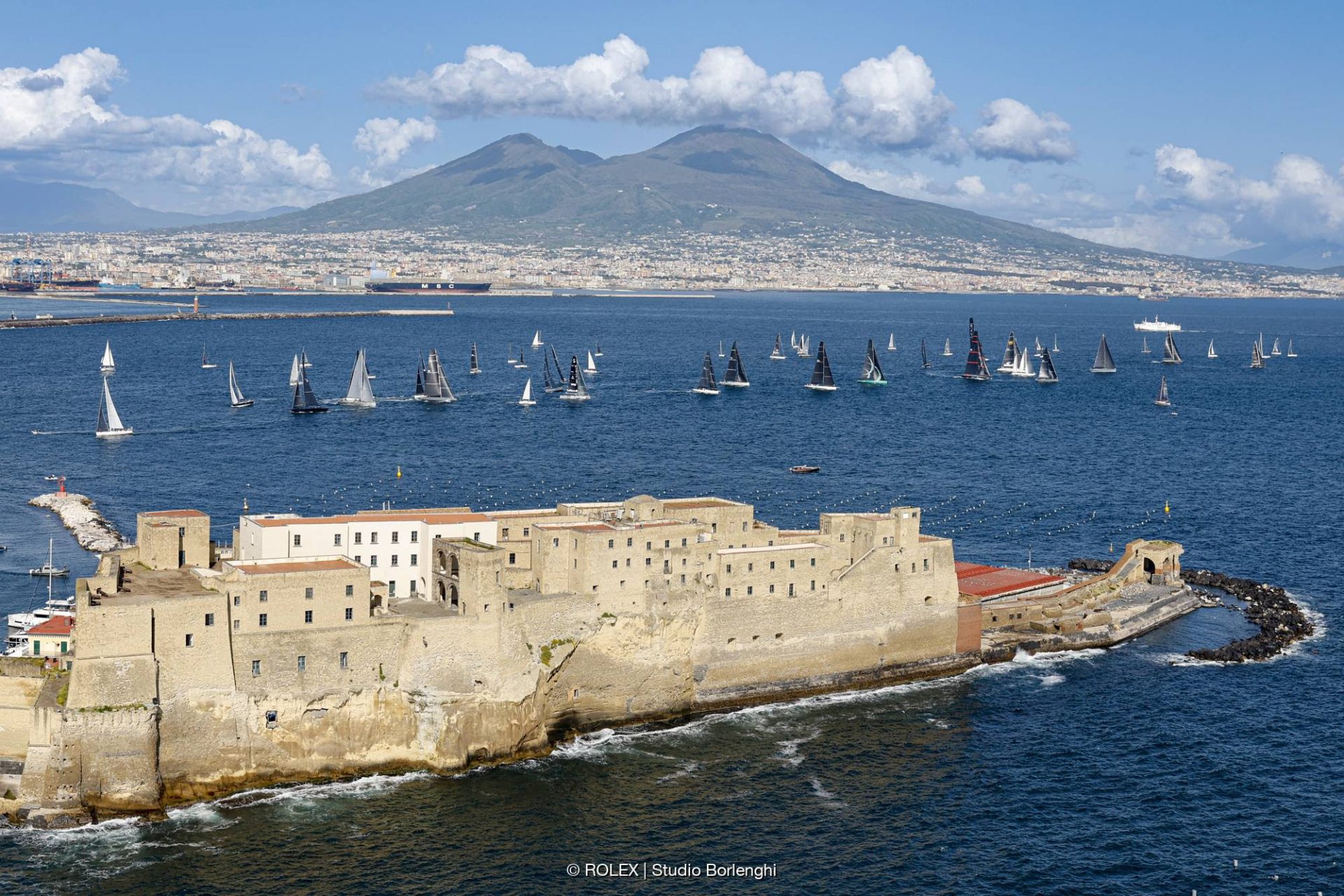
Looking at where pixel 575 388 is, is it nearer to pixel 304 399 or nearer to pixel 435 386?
pixel 435 386

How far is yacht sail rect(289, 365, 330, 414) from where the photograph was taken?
584 feet

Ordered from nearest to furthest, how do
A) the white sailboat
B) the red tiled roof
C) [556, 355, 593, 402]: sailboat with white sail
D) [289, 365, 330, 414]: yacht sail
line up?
1. the red tiled roof
2. the white sailboat
3. [289, 365, 330, 414]: yacht sail
4. [556, 355, 593, 402]: sailboat with white sail

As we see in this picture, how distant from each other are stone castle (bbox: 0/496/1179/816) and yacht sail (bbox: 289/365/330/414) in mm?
107957

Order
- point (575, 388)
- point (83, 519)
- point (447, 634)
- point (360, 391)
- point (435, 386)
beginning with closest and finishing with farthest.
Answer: point (447, 634)
point (83, 519)
point (360, 391)
point (435, 386)
point (575, 388)

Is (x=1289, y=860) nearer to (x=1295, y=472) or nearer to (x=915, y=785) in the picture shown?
(x=915, y=785)

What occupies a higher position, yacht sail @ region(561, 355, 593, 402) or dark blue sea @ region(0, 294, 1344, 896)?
yacht sail @ region(561, 355, 593, 402)

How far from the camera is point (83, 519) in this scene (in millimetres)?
107000

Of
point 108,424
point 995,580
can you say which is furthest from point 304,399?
point 995,580

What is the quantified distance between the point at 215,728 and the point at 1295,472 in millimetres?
118318

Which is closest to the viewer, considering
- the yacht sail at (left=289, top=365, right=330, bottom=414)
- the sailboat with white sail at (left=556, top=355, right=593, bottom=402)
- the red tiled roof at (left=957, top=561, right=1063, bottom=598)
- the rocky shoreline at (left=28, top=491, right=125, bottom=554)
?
Answer: the red tiled roof at (left=957, top=561, right=1063, bottom=598)

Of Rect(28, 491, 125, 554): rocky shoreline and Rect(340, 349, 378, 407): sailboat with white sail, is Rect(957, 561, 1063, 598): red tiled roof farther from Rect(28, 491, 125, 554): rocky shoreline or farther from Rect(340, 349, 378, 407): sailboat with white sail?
Rect(340, 349, 378, 407): sailboat with white sail

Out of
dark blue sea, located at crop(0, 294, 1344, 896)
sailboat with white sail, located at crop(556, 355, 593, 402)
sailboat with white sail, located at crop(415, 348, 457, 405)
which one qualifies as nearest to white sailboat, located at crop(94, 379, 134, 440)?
dark blue sea, located at crop(0, 294, 1344, 896)

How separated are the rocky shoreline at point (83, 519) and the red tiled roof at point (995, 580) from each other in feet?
176

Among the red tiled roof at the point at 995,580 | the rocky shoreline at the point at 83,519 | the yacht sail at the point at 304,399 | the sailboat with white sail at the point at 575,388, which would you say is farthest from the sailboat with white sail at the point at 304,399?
the red tiled roof at the point at 995,580
